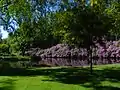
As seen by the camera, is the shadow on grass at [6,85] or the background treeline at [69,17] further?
the background treeline at [69,17]

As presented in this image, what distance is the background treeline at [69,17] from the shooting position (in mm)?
16672

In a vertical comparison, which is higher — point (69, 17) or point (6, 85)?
point (69, 17)

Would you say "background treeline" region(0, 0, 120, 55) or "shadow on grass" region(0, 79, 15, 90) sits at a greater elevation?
"background treeline" region(0, 0, 120, 55)

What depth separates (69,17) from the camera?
65.3ft

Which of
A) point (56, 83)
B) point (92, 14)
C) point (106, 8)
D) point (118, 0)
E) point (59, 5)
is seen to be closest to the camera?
point (56, 83)

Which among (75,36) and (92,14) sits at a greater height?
(92,14)

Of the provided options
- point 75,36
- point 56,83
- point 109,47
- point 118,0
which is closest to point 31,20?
point 118,0

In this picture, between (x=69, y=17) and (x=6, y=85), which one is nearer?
(x=6, y=85)

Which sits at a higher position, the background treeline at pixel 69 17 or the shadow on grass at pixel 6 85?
the background treeline at pixel 69 17

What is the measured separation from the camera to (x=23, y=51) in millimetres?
62250

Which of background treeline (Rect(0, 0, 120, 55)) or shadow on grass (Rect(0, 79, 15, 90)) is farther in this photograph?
background treeline (Rect(0, 0, 120, 55))

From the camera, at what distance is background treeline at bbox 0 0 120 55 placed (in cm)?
1667

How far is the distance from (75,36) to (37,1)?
9.36 meters

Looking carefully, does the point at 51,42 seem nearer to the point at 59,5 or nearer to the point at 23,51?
the point at 23,51
